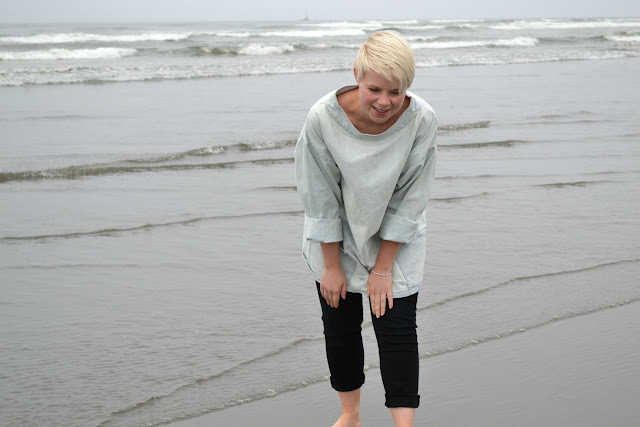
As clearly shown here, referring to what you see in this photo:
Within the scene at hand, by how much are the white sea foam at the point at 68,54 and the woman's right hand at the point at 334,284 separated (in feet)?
81.1

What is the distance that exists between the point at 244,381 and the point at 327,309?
914 millimetres

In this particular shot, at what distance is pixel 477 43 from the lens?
117 ft

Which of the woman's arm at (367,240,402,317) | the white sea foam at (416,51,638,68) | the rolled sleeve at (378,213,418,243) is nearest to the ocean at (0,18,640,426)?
the woman's arm at (367,240,402,317)

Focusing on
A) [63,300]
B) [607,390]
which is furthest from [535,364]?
[63,300]

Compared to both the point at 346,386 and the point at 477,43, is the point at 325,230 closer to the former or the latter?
the point at 346,386

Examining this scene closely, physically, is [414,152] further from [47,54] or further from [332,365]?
[47,54]

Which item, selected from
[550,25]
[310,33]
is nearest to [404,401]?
[310,33]

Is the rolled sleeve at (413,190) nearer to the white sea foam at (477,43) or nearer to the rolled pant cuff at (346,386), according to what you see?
the rolled pant cuff at (346,386)

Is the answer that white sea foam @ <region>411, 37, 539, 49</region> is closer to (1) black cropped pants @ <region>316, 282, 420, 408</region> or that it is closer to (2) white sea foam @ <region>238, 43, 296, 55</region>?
(2) white sea foam @ <region>238, 43, 296, 55</region>

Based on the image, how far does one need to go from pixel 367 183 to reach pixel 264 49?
27940 mm

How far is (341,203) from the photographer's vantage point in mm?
2713

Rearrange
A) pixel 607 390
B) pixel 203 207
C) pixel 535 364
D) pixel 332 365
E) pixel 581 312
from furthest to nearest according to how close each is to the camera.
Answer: pixel 203 207 < pixel 581 312 < pixel 535 364 < pixel 607 390 < pixel 332 365

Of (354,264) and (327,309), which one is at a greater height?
(354,264)

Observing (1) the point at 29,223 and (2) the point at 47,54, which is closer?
(1) the point at 29,223
